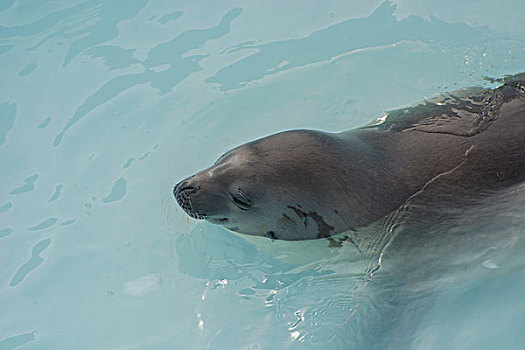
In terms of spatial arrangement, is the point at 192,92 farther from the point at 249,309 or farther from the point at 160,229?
the point at 249,309

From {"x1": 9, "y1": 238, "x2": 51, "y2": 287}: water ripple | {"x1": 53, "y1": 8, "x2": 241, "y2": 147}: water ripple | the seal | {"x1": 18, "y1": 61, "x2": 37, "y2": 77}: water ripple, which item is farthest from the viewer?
{"x1": 18, "y1": 61, "x2": 37, "y2": 77}: water ripple

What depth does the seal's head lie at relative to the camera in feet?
10.5

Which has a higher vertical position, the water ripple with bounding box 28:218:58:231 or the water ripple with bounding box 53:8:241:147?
the water ripple with bounding box 53:8:241:147

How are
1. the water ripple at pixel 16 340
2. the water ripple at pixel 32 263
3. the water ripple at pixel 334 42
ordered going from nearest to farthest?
the water ripple at pixel 16 340
the water ripple at pixel 32 263
the water ripple at pixel 334 42

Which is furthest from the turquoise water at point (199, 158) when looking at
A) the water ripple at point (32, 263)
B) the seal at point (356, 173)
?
the seal at point (356, 173)

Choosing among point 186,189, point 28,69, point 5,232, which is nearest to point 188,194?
point 186,189

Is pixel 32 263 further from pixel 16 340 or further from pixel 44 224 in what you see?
pixel 16 340

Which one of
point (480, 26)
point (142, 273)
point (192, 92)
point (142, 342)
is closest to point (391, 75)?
point (480, 26)

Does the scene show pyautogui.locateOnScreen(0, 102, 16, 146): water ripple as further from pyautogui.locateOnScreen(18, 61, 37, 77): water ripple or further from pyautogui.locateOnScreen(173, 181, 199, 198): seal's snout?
pyautogui.locateOnScreen(173, 181, 199, 198): seal's snout

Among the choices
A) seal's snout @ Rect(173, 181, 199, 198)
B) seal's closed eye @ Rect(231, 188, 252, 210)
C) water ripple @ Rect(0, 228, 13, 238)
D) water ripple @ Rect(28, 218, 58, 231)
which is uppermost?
seal's snout @ Rect(173, 181, 199, 198)

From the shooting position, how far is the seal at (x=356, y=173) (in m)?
3.08

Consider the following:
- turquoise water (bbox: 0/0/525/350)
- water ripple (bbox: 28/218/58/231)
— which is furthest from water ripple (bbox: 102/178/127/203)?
water ripple (bbox: 28/218/58/231)

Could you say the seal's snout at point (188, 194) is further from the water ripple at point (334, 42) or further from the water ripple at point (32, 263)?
the water ripple at point (334, 42)

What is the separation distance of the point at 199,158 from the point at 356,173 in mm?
1811
